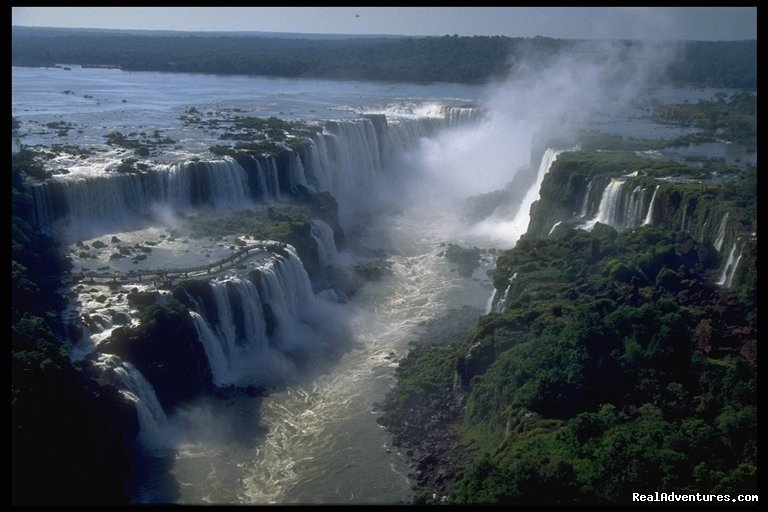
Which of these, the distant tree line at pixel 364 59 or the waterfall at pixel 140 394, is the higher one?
the distant tree line at pixel 364 59

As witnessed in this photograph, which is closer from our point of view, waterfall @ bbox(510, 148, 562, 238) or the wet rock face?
the wet rock face

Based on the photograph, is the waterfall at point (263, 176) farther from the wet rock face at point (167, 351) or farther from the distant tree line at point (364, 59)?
the distant tree line at point (364, 59)

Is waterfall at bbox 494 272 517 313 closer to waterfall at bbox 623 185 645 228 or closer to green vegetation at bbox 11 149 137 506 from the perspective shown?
waterfall at bbox 623 185 645 228

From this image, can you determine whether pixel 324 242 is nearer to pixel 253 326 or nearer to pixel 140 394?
pixel 253 326

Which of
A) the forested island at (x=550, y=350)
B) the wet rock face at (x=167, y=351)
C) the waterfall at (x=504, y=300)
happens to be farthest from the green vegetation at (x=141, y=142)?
the waterfall at (x=504, y=300)

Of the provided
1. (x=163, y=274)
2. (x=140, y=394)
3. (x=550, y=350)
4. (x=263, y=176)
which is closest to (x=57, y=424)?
(x=140, y=394)

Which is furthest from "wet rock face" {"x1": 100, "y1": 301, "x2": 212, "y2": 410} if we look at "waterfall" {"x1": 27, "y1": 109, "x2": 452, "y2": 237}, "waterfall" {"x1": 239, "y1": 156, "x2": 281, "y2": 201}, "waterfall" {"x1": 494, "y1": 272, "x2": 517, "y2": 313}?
"waterfall" {"x1": 239, "y1": 156, "x2": 281, "y2": 201}

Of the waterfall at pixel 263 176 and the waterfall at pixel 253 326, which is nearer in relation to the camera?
the waterfall at pixel 253 326
